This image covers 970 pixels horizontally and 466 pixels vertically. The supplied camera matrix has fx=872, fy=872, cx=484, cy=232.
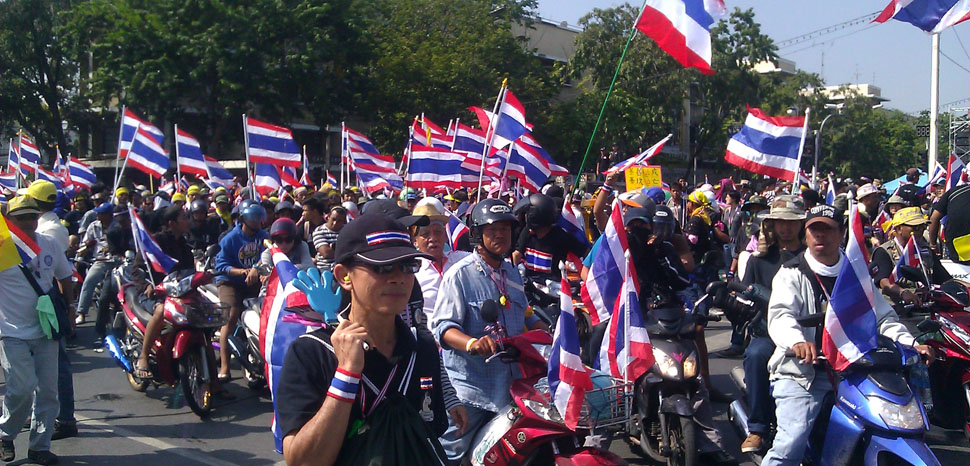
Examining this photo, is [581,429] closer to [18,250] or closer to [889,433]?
[889,433]

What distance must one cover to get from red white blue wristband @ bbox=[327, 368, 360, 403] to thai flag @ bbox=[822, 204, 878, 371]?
3.04 meters

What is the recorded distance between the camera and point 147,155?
13906mm

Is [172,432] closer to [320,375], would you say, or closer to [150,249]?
[150,249]

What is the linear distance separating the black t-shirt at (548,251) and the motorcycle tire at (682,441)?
7.17ft

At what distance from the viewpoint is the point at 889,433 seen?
14.5ft

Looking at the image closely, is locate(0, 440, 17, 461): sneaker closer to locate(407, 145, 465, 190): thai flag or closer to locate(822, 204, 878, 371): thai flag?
locate(822, 204, 878, 371): thai flag

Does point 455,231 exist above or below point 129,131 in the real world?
below

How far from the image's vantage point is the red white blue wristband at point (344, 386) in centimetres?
234

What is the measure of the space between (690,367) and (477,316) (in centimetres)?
168

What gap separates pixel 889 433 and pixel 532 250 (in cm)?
359

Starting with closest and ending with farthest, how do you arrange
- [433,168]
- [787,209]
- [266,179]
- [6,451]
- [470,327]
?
[470,327] < [787,209] < [6,451] < [433,168] < [266,179]

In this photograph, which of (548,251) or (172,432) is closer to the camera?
(172,432)

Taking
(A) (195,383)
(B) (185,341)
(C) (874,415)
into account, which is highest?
(C) (874,415)

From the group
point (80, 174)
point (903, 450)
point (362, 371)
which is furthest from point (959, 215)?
point (80, 174)
